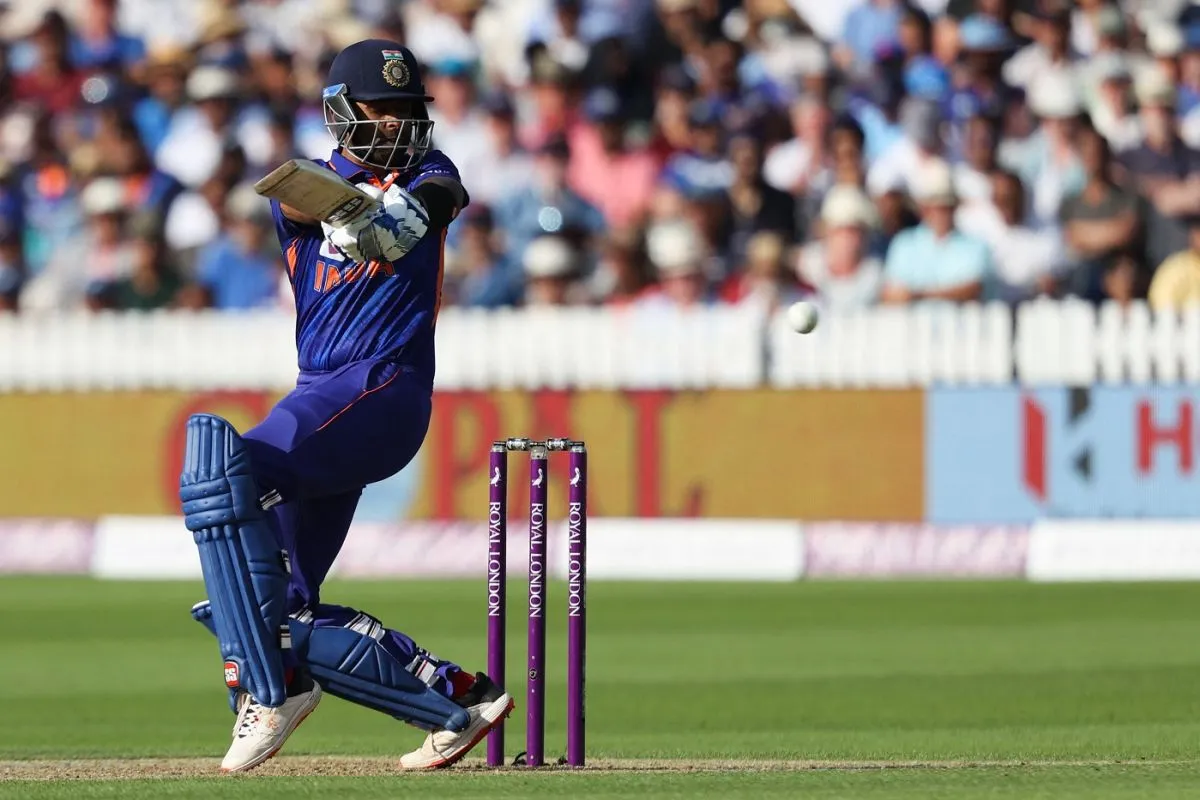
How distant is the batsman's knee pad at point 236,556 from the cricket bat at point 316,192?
0.54 metres

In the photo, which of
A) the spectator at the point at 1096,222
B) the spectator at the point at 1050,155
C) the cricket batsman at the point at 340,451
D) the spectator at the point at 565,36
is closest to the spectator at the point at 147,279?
the spectator at the point at 565,36

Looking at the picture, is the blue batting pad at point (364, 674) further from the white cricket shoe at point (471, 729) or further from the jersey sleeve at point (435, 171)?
the jersey sleeve at point (435, 171)

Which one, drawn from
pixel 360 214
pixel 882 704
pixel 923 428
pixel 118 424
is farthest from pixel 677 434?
pixel 360 214

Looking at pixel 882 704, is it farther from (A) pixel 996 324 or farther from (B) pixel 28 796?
(A) pixel 996 324

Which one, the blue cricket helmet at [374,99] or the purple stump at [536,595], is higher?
the blue cricket helmet at [374,99]

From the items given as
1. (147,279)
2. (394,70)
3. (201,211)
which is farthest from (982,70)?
(394,70)

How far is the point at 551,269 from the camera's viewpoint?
1466cm

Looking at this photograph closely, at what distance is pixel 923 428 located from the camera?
14.1 m

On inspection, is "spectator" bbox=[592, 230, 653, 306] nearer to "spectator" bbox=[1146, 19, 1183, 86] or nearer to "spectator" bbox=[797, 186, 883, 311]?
"spectator" bbox=[797, 186, 883, 311]

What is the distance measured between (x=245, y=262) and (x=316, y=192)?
10.2 metres

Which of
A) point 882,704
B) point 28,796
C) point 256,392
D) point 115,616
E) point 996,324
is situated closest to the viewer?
point 28,796

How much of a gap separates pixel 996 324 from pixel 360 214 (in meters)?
8.61

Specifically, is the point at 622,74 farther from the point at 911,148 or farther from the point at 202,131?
the point at 202,131

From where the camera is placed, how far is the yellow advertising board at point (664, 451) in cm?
1417
